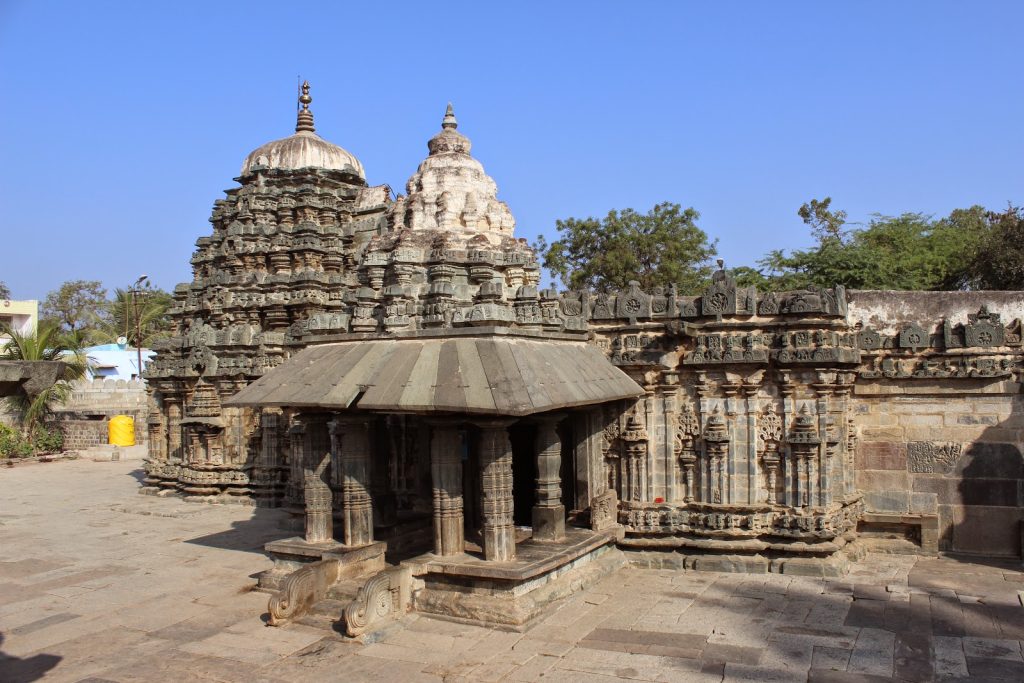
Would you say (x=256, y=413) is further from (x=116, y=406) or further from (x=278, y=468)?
(x=116, y=406)

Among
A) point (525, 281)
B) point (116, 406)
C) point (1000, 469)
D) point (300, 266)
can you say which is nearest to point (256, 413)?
point (300, 266)

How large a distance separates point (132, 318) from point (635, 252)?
142 feet

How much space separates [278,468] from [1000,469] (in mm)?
13105

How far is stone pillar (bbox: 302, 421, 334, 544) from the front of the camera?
10.4 metres

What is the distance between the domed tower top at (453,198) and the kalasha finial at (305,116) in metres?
9.26

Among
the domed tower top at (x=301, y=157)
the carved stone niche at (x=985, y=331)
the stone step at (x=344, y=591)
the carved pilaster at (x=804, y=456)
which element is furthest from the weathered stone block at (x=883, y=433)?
the domed tower top at (x=301, y=157)

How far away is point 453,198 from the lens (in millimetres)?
13148

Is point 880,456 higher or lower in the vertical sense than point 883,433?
lower

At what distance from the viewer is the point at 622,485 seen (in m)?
11.6

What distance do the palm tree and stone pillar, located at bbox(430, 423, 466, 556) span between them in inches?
881

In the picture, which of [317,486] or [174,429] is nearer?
[317,486]

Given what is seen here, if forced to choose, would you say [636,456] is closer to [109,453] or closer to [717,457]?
[717,457]

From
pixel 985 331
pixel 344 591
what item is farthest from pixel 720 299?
pixel 344 591

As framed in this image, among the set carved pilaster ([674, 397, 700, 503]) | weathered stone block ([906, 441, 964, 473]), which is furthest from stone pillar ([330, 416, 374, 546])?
weathered stone block ([906, 441, 964, 473])
